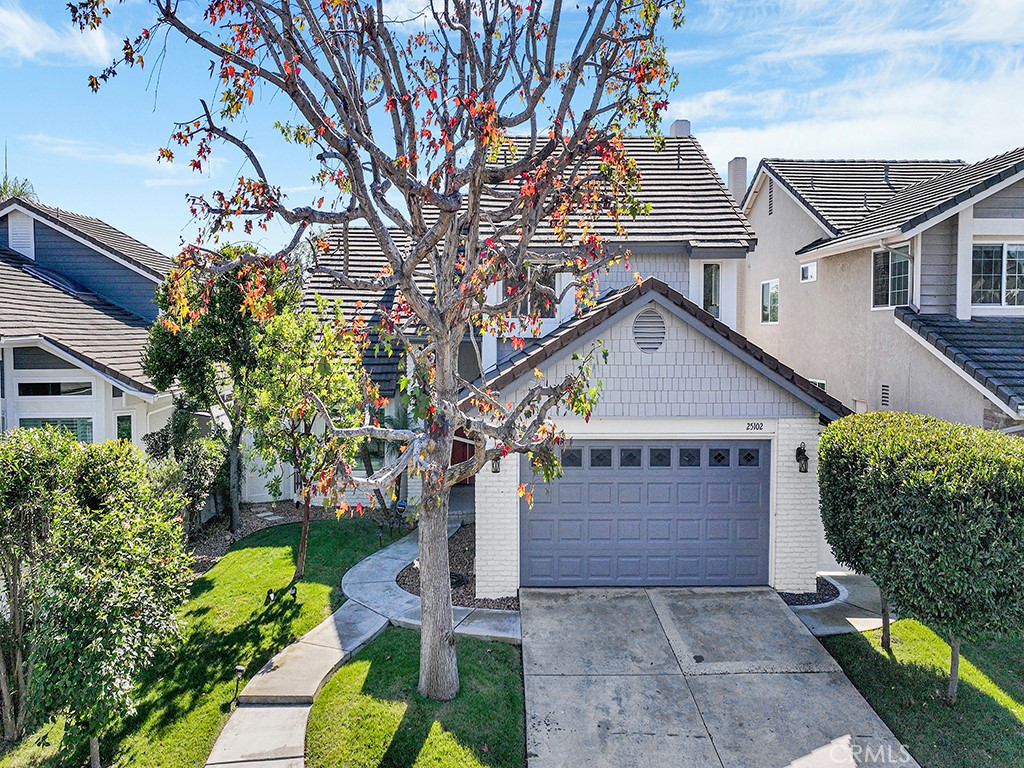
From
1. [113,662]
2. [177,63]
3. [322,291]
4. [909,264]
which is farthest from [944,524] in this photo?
[322,291]

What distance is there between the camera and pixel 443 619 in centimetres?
727

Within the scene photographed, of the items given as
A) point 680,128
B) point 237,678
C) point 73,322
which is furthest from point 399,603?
point 680,128

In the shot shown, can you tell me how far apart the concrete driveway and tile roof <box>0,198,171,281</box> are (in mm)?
14068

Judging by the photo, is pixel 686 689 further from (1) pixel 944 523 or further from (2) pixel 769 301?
(2) pixel 769 301

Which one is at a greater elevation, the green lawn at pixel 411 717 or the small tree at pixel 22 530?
the small tree at pixel 22 530

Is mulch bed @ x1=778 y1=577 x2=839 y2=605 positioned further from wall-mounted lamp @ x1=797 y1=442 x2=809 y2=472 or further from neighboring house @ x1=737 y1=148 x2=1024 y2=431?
neighboring house @ x1=737 y1=148 x2=1024 y2=431

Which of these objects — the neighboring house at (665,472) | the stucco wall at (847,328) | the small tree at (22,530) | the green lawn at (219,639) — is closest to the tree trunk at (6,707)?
the small tree at (22,530)

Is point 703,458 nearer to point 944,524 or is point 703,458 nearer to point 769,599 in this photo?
point 769,599

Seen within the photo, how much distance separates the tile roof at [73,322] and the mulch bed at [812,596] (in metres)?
12.3

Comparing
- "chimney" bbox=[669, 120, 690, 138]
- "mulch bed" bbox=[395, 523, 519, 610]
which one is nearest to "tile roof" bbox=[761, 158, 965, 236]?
"chimney" bbox=[669, 120, 690, 138]

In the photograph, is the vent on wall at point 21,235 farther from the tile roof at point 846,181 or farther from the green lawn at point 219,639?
the tile roof at point 846,181

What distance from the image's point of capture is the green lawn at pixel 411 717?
20.8ft

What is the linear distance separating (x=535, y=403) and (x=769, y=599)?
17.7 feet

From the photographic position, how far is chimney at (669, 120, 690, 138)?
18797mm
